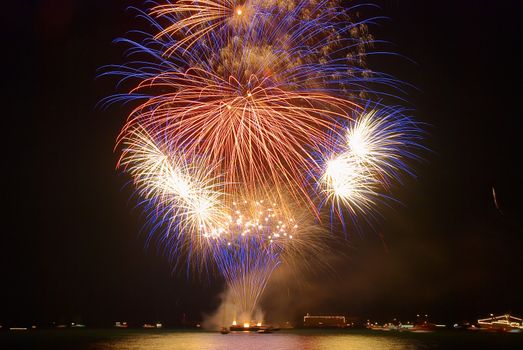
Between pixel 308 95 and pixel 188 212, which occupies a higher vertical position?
pixel 308 95

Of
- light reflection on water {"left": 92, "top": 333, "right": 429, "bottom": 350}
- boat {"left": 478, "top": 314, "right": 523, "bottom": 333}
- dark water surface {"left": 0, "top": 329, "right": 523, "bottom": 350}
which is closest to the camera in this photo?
light reflection on water {"left": 92, "top": 333, "right": 429, "bottom": 350}

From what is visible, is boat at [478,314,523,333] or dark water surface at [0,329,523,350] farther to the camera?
boat at [478,314,523,333]

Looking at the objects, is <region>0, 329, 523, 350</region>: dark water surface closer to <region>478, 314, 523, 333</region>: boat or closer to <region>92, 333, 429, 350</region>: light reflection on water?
<region>92, 333, 429, 350</region>: light reflection on water

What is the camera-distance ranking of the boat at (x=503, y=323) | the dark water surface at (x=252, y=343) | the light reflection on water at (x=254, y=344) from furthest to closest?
the boat at (x=503, y=323)
the dark water surface at (x=252, y=343)
the light reflection on water at (x=254, y=344)

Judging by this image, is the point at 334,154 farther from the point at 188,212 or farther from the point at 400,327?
the point at 400,327

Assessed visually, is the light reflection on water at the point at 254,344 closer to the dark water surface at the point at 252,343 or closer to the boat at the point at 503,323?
the dark water surface at the point at 252,343

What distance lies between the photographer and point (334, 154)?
24922 mm

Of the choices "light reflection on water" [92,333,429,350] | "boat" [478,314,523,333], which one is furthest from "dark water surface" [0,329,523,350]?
"boat" [478,314,523,333]

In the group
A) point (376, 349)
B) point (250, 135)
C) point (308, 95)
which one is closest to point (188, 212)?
point (250, 135)

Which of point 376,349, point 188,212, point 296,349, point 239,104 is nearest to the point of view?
point 239,104

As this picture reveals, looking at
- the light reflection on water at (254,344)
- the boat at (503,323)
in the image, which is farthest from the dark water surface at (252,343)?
the boat at (503,323)

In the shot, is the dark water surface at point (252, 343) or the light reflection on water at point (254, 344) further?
the dark water surface at point (252, 343)

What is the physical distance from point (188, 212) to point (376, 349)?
97.4ft

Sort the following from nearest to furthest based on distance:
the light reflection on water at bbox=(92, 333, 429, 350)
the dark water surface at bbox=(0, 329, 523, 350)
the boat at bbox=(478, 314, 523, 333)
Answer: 1. the light reflection on water at bbox=(92, 333, 429, 350)
2. the dark water surface at bbox=(0, 329, 523, 350)
3. the boat at bbox=(478, 314, 523, 333)
